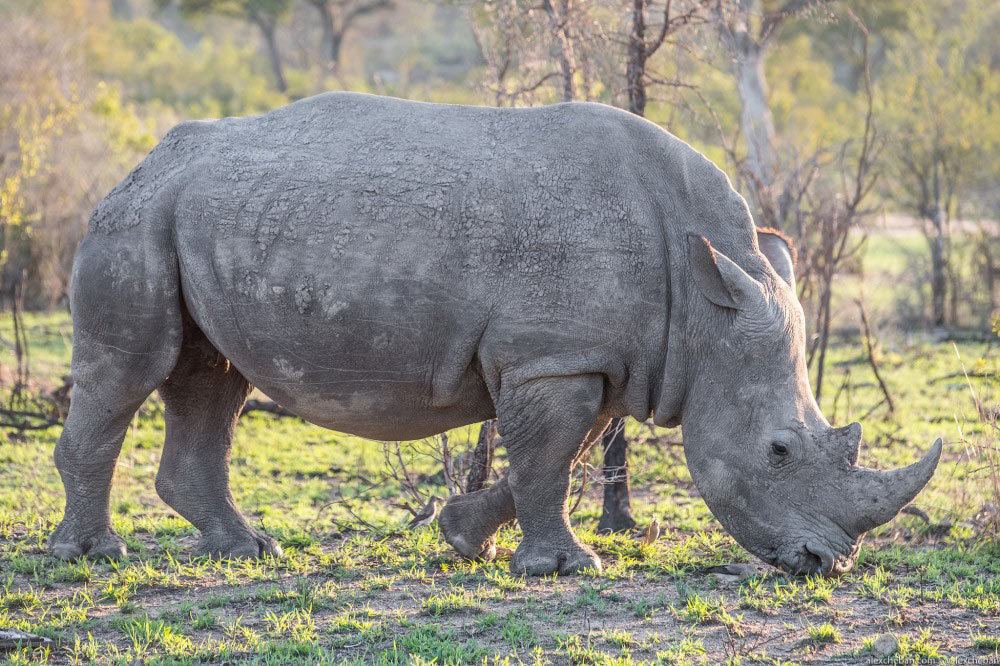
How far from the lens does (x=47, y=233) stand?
15422mm

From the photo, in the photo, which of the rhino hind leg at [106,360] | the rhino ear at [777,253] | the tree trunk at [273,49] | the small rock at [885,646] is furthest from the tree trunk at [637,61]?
the tree trunk at [273,49]

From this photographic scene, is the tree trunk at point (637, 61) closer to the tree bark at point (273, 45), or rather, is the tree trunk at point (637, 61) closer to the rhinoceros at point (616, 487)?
the rhinoceros at point (616, 487)

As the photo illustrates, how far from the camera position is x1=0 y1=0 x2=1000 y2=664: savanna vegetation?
16.6 feet

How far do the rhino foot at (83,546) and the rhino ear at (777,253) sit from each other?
374 cm

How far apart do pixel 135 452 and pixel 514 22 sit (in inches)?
178

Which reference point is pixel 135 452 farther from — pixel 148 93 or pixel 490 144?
pixel 148 93

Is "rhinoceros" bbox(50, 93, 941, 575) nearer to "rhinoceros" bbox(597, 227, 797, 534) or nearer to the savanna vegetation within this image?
the savanna vegetation

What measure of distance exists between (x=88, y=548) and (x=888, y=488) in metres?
4.09

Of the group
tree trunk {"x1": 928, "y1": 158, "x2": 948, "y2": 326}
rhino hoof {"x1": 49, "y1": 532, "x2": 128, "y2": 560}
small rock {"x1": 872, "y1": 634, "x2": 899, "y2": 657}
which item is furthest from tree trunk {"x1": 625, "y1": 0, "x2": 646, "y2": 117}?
tree trunk {"x1": 928, "y1": 158, "x2": 948, "y2": 326}

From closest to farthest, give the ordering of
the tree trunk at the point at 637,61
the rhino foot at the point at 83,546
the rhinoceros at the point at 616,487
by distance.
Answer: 1. the rhino foot at the point at 83,546
2. the rhinoceros at the point at 616,487
3. the tree trunk at the point at 637,61

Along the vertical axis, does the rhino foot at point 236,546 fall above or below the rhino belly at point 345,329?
below

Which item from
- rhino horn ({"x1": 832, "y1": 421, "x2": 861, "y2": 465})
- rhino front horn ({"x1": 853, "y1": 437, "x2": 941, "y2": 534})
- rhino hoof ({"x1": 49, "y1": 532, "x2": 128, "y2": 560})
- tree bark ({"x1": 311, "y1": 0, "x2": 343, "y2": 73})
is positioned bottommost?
rhino hoof ({"x1": 49, "y1": 532, "x2": 128, "y2": 560})

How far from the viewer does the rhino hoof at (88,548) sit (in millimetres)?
6332

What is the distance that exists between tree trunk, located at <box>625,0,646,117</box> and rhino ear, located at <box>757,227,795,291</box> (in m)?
1.69
